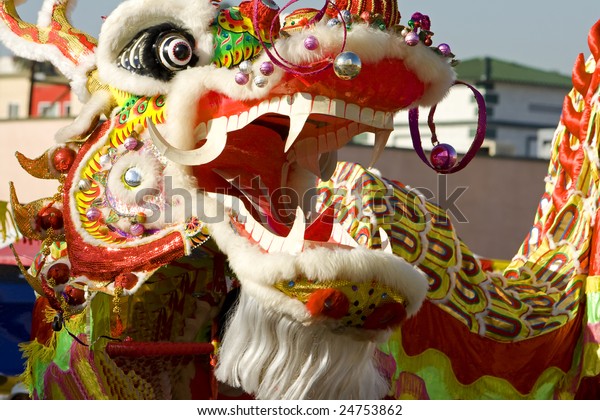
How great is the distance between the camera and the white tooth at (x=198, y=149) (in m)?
2.36

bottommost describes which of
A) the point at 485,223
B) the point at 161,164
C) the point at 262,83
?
the point at 485,223

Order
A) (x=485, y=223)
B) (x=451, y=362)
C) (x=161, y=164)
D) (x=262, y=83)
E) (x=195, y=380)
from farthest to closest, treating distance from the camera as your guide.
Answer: (x=485, y=223) < (x=451, y=362) < (x=195, y=380) < (x=161, y=164) < (x=262, y=83)

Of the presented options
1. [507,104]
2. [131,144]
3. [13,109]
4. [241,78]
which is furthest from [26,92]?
[241,78]

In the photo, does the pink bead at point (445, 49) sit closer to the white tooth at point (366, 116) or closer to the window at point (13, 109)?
the white tooth at point (366, 116)

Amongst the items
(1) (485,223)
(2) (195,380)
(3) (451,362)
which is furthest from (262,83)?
(1) (485,223)

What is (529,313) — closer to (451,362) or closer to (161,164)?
(451,362)

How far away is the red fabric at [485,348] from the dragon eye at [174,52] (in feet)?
3.60

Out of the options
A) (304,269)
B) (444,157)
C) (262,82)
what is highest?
(262,82)

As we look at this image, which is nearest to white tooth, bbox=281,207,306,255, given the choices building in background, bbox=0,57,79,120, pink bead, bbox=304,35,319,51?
pink bead, bbox=304,35,319,51

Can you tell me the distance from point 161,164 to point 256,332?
426 mm

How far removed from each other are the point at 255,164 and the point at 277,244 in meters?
0.29

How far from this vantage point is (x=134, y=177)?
7.99ft

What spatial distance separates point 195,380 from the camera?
2793 millimetres

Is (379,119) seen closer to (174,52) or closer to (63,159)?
(174,52)
